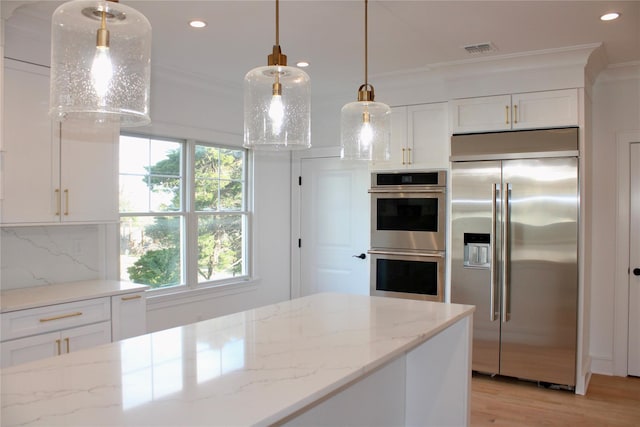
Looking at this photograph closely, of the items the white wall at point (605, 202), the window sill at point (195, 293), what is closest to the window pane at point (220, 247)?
the window sill at point (195, 293)

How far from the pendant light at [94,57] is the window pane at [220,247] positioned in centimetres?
331

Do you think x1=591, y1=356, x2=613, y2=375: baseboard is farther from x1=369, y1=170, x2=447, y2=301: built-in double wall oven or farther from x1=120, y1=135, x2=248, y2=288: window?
x1=120, y1=135, x2=248, y2=288: window

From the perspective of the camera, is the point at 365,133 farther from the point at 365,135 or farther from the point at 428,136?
the point at 428,136

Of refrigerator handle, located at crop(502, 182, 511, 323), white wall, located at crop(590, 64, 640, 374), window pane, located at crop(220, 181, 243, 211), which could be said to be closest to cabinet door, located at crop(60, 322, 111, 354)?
window pane, located at crop(220, 181, 243, 211)

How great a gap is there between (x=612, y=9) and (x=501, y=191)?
146cm

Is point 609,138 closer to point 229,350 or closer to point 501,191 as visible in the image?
point 501,191

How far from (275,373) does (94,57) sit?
96cm

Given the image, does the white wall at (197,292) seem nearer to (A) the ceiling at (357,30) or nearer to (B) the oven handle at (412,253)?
(A) the ceiling at (357,30)

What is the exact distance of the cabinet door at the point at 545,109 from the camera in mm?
3621

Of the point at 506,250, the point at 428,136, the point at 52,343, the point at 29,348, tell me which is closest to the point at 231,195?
the point at 428,136

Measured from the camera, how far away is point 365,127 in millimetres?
2186

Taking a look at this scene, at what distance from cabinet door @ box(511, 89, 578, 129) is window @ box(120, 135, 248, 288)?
262cm

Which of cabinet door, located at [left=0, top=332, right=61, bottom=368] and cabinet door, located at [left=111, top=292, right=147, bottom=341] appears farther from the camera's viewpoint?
cabinet door, located at [left=111, top=292, right=147, bottom=341]

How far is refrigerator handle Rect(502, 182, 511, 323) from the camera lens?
12.5 feet
